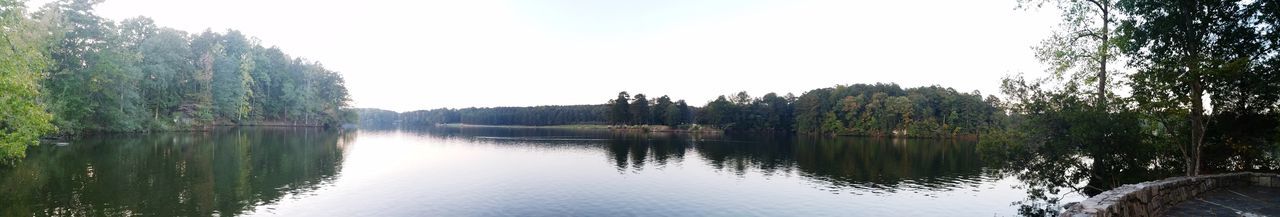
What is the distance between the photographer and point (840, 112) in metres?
135

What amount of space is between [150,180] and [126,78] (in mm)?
39711

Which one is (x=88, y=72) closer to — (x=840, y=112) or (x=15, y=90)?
(x=15, y=90)

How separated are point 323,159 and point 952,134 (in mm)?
104499

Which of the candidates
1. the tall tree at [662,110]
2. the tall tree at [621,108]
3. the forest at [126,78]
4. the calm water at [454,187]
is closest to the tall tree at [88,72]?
the forest at [126,78]

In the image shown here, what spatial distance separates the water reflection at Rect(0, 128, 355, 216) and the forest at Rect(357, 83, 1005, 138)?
326ft

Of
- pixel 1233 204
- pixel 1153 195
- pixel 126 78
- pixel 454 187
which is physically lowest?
pixel 454 187

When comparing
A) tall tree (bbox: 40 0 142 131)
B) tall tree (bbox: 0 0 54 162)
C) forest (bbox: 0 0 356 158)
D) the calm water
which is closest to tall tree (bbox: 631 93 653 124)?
forest (bbox: 0 0 356 158)

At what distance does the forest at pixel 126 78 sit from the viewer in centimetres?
2972

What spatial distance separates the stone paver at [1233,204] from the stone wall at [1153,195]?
7.4 inches

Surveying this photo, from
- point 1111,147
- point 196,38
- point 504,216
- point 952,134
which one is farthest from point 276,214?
point 952,134

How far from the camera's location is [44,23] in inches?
1793

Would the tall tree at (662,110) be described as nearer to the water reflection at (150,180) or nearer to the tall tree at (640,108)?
the tall tree at (640,108)

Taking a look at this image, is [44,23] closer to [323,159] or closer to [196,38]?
[323,159]

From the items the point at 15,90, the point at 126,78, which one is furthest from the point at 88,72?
the point at 15,90
